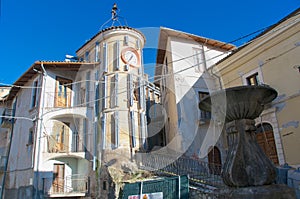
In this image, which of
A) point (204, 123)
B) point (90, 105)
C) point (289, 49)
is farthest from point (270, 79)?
point (90, 105)

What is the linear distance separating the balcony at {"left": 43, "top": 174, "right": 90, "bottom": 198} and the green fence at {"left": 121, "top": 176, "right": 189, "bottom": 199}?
5.63 metres

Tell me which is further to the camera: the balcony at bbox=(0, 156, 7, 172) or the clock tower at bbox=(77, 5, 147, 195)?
the balcony at bbox=(0, 156, 7, 172)

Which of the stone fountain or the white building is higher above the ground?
the white building

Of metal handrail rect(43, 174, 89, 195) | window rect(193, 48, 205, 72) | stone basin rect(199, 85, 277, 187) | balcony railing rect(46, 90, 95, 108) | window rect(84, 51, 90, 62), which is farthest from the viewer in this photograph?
window rect(84, 51, 90, 62)

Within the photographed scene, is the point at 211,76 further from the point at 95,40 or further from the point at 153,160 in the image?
the point at 95,40

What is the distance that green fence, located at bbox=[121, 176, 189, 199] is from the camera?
7.82m

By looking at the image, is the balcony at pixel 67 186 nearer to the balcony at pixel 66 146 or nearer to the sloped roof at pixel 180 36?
the balcony at pixel 66 146

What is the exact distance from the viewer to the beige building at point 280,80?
35.5 feet

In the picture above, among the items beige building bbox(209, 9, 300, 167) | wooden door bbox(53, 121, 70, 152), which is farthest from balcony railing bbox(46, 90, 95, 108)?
beige building bbox(209, 9, 300, 167)

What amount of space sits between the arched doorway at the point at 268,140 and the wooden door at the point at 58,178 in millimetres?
10969

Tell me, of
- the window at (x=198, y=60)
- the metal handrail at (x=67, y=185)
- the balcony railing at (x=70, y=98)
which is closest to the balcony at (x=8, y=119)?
the balcony railing at (x=70, y=98)

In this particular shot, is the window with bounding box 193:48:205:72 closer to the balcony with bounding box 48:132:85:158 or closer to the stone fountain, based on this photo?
the balcony with bounding box 48:132:85:158

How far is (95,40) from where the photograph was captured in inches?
662

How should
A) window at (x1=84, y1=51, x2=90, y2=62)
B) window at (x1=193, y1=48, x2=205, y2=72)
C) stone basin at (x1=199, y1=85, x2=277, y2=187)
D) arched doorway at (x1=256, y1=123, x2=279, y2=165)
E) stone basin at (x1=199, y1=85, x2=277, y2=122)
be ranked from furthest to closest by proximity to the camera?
window at (x1=84, y1=51, x2=90, y2=62), window at (x1=193, y1=48, x2=205, y2=72), arched doorway at (x1=256, y1=123, x2=279, y2=165), stone basin at (x1=199, y1=85, x2=277, y2=122), stone basin at (x1=199, y1=85, x2=277, y2=187)
